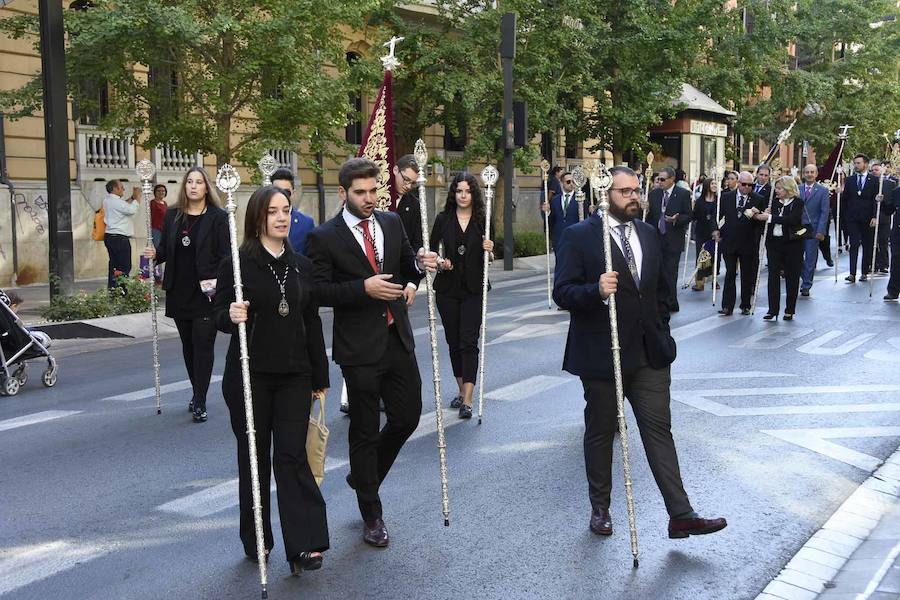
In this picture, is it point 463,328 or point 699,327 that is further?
point 699,327

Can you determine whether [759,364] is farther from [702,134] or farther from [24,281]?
[702,134]

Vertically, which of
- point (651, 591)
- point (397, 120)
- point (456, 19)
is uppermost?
point (456, 19)

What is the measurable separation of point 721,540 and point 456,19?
860 inches

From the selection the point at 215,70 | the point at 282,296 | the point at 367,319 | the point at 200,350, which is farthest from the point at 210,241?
the point at 215,70

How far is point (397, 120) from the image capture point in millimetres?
28641

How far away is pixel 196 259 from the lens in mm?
8367

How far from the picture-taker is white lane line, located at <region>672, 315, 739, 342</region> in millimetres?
13000

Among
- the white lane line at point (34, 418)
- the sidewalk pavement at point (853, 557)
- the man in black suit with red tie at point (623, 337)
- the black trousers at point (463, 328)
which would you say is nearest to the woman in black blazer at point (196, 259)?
the white lane line at point (34, 418)

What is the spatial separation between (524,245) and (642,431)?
19962 millimetres

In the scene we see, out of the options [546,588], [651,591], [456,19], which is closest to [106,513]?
[546,588]

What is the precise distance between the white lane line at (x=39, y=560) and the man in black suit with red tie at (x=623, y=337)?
260 centimetres

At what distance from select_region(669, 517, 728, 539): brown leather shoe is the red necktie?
1.77 m

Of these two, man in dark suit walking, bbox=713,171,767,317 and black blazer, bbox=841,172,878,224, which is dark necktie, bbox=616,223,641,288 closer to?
man in dark suit walking, bbox=713,171,767,317

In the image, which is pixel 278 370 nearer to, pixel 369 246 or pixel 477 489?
pixel 369 246
